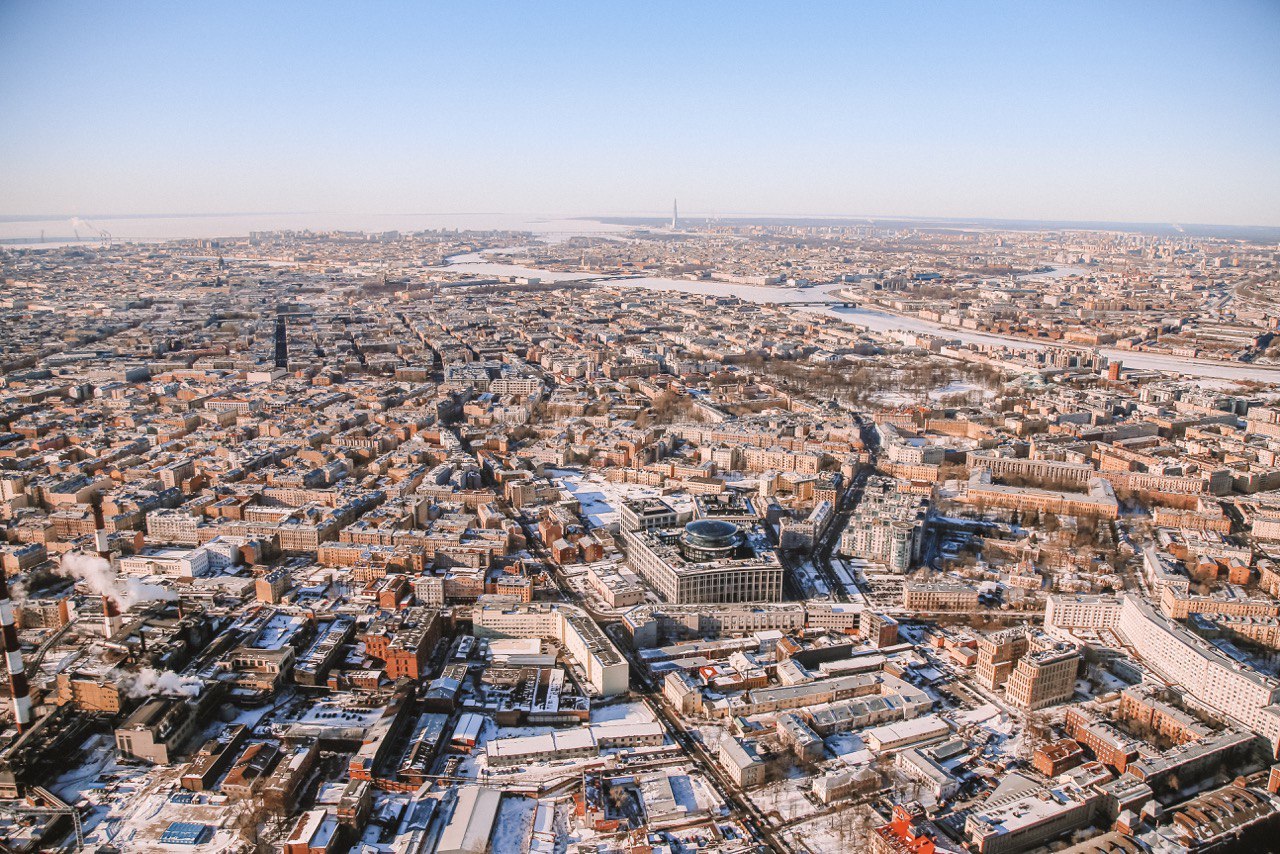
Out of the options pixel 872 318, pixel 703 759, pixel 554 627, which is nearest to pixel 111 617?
pixel 554 627

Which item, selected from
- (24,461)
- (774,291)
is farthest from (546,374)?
(774,291)

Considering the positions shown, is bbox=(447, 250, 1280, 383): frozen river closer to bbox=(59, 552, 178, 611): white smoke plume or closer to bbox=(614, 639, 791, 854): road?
bbox=(614, 639, 791, 854): road

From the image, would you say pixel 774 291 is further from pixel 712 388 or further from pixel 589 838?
pixel 589 838

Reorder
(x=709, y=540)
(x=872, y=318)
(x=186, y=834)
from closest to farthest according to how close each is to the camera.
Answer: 1. (x=186, y=834)
2. (x=709, y=540)
3. (x=872, y=318)

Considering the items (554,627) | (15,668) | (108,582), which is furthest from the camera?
(108,582)

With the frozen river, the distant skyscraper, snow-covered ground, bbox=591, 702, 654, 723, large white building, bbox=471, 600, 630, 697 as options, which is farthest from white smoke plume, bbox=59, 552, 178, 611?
the frozen river

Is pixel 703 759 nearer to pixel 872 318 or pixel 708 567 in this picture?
pixel 708 567
